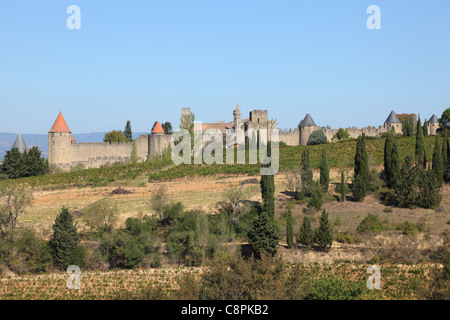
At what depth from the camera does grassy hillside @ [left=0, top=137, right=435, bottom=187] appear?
46719mm

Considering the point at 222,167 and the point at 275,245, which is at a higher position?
the point at 222,167

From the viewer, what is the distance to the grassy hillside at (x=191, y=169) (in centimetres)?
4672

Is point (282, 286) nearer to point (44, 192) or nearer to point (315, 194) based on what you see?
point (315, 194)

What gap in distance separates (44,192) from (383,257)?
28.9 metres

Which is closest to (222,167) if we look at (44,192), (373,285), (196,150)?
(196,150)

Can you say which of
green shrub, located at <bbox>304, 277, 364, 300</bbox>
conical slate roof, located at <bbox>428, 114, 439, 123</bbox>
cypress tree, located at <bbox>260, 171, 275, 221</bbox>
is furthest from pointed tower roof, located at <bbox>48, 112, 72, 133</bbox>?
conical slate roof, located at <bbox>428, 114, 439, 123</bbox>

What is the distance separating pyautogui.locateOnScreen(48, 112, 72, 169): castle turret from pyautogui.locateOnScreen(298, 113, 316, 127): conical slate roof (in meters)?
30.3

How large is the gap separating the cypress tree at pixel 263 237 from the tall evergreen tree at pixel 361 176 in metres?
9.79

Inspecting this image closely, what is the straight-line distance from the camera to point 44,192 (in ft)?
140

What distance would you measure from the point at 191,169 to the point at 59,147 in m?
18.0

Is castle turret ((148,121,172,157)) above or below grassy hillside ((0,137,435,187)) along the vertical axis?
above

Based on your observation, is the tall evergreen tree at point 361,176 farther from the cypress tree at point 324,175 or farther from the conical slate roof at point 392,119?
the conical slate roof at point 392,119

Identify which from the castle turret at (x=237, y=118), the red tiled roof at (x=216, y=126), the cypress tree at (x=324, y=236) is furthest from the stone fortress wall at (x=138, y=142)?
the cypress tree at (x=324, y=236)

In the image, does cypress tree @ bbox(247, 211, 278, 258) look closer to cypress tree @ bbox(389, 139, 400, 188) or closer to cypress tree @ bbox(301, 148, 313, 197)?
cypress tree @ bbox(301, 148, 313, 197)
